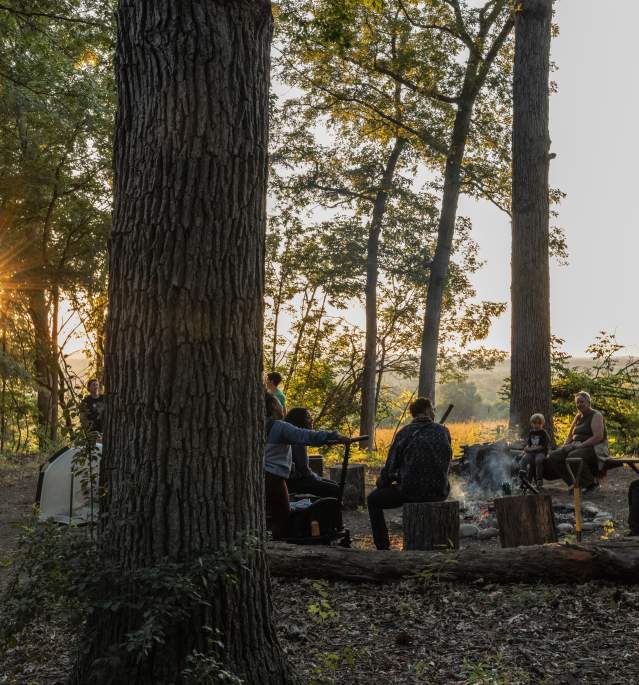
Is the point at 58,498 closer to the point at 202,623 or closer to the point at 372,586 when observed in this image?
the point at 372,586

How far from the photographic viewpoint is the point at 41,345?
19.5m

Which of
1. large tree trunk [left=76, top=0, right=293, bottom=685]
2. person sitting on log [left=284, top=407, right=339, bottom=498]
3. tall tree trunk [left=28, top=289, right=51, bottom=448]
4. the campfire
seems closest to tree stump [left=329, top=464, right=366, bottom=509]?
the campfire

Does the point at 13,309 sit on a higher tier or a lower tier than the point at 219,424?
higher

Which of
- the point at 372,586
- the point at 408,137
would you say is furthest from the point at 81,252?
the point at 372,586

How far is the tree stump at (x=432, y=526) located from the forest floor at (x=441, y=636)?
41.4 inches

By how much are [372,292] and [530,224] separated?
9.84 meters

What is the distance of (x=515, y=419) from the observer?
42.1 ft

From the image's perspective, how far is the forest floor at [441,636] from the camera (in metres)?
3.86

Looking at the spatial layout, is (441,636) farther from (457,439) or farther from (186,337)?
(457,439)

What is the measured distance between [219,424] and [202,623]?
34.2 inches

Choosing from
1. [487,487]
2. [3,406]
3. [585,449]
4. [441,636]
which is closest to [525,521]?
[441,636]

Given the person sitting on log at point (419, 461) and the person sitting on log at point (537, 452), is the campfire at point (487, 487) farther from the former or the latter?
the person sitting on log at point (419, 461)

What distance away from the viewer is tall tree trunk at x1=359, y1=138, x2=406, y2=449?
22120mm

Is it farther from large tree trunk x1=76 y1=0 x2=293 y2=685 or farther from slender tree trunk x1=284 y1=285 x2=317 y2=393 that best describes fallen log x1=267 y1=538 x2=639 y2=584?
slender tree trunk x1=284 y1=285 x2=317 y2=393
